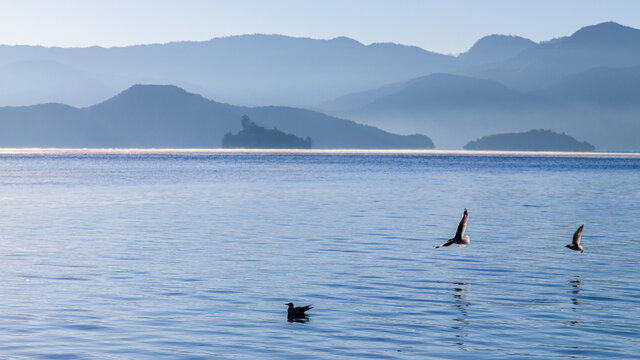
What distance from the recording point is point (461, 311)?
2717cm

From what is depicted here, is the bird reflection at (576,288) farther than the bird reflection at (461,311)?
Yes

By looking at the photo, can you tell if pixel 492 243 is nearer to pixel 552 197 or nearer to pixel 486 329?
pixel 486 329

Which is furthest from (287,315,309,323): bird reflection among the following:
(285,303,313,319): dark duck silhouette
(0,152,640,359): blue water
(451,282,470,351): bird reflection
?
(451,282,470,351): bird reflection

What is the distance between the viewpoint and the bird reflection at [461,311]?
77.6ft

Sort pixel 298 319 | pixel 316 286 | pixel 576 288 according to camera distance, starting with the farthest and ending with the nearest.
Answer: pixel 316 286 < pixel 576 288 < pixel 298 319

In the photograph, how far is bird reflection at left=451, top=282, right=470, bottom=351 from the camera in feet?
77.6

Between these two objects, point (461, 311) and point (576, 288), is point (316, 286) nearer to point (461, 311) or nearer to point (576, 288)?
point (461, 311)

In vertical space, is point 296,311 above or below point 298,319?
above

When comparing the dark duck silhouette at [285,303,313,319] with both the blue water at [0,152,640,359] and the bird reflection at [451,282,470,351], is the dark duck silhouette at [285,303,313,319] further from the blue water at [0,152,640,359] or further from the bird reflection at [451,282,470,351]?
the bird reflection at [451,282,470,351]

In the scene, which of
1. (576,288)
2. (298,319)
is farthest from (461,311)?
(576,288)

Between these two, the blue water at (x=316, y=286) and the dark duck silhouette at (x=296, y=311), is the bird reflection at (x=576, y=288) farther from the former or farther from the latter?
the dark duck silhouette at (x=296, y=311)

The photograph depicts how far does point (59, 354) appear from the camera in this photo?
21656 millimetres

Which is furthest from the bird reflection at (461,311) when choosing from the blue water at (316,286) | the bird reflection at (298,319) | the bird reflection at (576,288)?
the bird reflection at (298,319)

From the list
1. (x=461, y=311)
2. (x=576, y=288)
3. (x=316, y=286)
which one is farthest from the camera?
(x=316, y=286)
